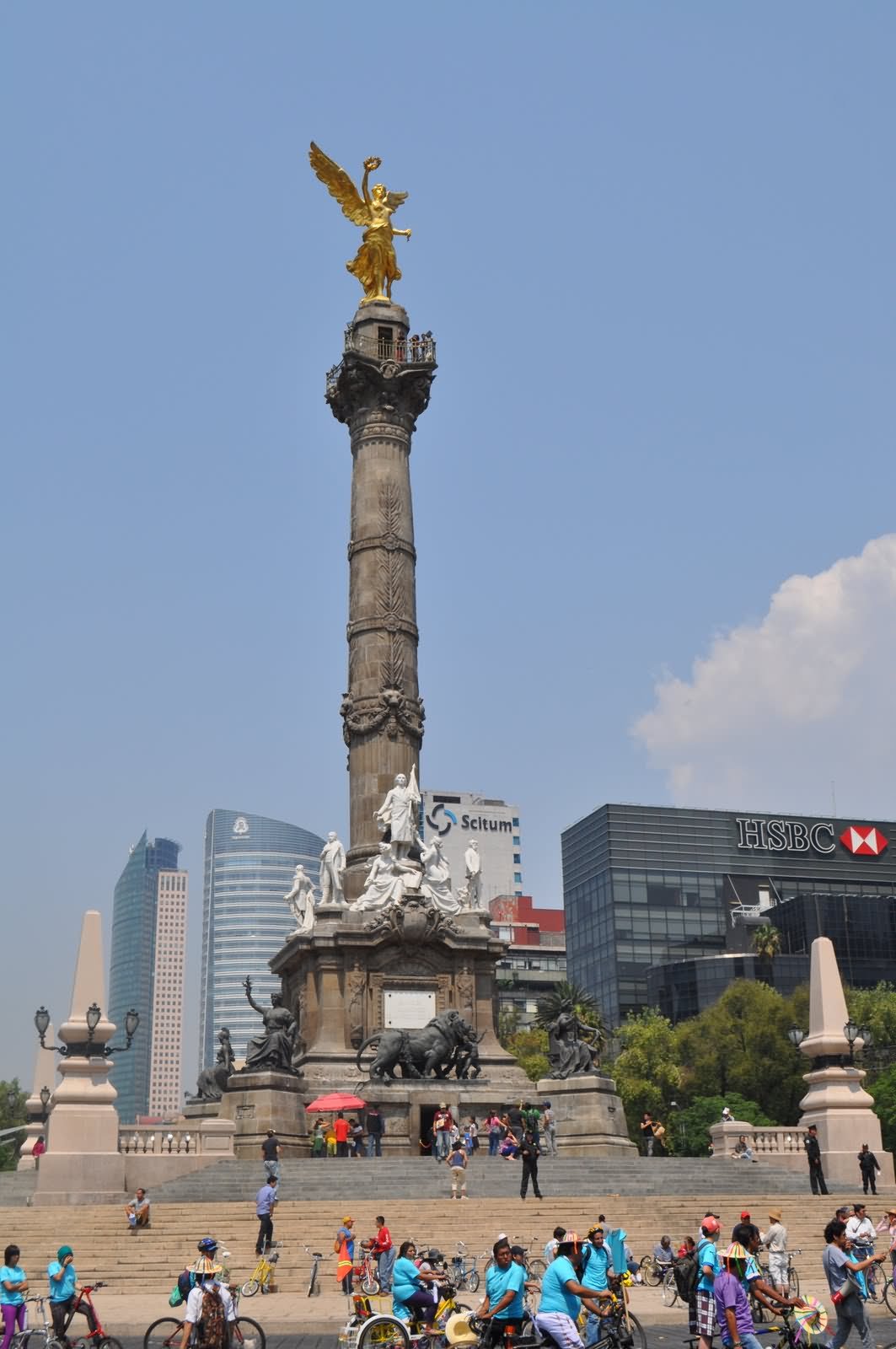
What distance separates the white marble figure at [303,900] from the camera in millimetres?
41219

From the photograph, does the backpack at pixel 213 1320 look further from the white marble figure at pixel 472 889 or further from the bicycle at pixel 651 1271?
the white marble figure at pixel 472 889

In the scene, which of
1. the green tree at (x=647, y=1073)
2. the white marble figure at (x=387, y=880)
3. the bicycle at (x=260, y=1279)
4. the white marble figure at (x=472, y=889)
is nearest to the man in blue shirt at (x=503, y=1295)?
the bicycle at (x=260, y=1279)

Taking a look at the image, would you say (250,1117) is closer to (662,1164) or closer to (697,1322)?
(662,1164)

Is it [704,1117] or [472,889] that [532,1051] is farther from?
[472,889]

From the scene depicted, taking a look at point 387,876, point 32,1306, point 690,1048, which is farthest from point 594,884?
point 32,1306

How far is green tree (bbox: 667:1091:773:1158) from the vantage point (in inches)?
2378

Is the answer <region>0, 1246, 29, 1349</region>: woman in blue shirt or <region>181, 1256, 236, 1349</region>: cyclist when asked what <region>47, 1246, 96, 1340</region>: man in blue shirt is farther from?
<region>181, 1256, 236, 1349</region>: cyclist

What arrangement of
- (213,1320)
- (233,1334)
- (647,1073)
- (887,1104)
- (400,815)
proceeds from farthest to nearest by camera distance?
(647,1073) < (887,1104) < (400,815) < (233,1334) < (213,1320)

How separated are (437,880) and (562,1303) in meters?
29.2

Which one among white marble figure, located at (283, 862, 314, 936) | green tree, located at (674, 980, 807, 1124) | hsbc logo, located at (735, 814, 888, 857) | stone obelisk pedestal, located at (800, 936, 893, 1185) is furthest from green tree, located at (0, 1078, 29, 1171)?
stone obelisk pedestal, located at (800, 936, 893, 1185)

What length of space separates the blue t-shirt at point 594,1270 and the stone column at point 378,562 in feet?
92.7

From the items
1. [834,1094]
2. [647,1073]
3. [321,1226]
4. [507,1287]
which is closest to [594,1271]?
[507,1287]

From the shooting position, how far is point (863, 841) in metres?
115

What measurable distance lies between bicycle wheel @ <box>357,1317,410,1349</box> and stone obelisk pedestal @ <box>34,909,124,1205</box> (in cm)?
1679
